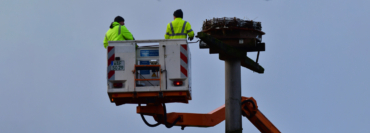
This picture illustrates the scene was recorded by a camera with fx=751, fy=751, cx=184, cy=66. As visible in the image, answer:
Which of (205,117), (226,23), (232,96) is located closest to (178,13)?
(226,23)

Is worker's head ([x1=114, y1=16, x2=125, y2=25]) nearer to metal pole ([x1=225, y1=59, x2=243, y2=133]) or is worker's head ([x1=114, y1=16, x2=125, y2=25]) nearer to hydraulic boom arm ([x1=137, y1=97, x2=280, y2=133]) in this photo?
hydraulic boom arm ([x1=137, y1=97, x2=280, y2=133])

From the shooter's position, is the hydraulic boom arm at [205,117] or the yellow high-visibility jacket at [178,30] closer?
the yellow high-visibility jacket at [178,30]

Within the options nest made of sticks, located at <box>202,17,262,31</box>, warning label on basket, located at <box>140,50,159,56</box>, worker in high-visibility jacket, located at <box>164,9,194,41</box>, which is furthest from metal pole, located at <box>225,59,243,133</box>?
warning label on basket, located at <box>140,50,159,56</box>

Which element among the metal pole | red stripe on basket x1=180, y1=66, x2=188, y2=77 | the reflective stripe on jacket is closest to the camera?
red stripe on basket x1=180, y1=66, x2=188, y2=77

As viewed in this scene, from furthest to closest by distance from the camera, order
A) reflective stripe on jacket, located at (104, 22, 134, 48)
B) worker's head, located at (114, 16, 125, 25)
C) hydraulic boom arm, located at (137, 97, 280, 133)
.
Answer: hydraulic boom arm, located at (137, 97, 280, 133), worker's head, located at (114, 16, 125, 25), reflective stripe on jacket, located at (104, 22, 134, 48)

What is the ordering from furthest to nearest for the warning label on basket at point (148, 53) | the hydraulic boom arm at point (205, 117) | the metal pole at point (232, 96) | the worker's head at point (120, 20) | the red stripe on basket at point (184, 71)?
1. the metal pole at point (232, 96)
2. the hydraulic boom arm at point (205, 117)
3. the worker's head at point (120, 20)
4. the warning label on basket at point (148, 53)
5. the red stripe on basket at point (184, 71)

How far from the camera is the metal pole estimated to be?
2512cm

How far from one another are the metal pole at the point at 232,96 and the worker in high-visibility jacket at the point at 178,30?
3.78 m

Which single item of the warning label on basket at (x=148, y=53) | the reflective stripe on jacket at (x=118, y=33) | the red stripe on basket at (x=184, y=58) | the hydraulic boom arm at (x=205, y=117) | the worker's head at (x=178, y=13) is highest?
the worker's head at (x=178, y=13)

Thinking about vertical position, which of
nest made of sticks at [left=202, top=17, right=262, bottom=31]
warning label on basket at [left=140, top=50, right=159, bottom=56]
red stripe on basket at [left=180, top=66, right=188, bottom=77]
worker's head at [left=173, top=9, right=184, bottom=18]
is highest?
worker's head at [left=173, top=9, right=184, bottom=18]

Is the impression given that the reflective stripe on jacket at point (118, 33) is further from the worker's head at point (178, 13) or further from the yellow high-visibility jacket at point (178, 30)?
the worker's head at point (178, 13)

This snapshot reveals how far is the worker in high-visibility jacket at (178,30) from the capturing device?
71.8 ft

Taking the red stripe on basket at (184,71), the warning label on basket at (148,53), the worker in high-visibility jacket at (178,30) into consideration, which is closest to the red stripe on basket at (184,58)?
the red stripe on basket at (184,71)

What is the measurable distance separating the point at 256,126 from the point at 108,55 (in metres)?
8.71
